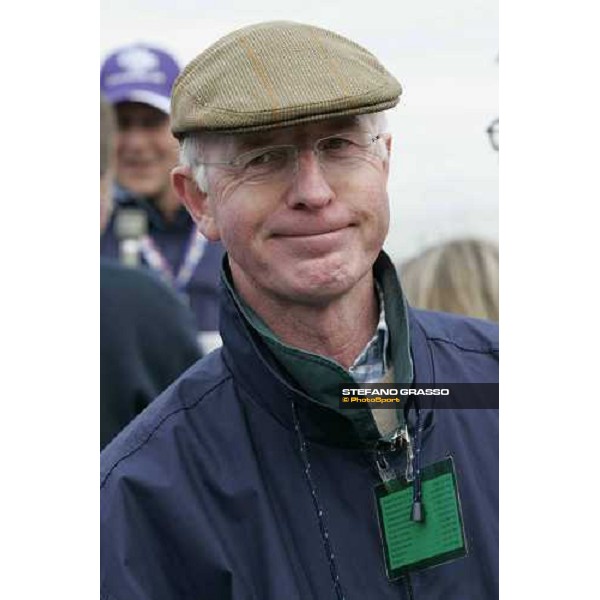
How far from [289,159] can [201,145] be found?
0.12m

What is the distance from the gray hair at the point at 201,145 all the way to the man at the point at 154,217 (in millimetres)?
650

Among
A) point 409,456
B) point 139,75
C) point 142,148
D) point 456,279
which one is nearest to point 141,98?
point 142,148

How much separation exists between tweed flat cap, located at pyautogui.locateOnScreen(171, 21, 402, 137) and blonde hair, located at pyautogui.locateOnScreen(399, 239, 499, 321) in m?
0.34

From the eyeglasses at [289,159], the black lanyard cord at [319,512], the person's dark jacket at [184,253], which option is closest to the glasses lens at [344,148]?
the eyeglasses at [289,159]

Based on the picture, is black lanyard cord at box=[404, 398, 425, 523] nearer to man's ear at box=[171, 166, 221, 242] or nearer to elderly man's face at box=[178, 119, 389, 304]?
elderly man's face at box=[178, 119, 389, 304]

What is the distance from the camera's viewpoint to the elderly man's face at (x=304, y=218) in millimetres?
1466

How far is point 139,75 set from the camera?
6.52 ft

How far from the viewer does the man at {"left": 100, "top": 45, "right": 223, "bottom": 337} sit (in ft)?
7.61

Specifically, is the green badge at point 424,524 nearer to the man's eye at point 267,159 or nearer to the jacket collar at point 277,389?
the jacket collar at point 277,389

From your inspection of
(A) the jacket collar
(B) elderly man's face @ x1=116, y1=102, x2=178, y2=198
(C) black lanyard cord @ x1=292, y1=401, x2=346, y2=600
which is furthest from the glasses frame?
(B) elderly man's face @ x1=116, y1=102, x2=178, y2=198

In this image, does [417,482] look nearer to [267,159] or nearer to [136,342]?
[267,159]

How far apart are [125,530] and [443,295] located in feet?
2.14

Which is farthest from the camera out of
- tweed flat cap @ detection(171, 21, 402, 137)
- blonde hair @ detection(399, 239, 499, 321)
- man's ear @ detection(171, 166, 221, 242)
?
blonde hair @ detection(399, 239, 499, 321)
